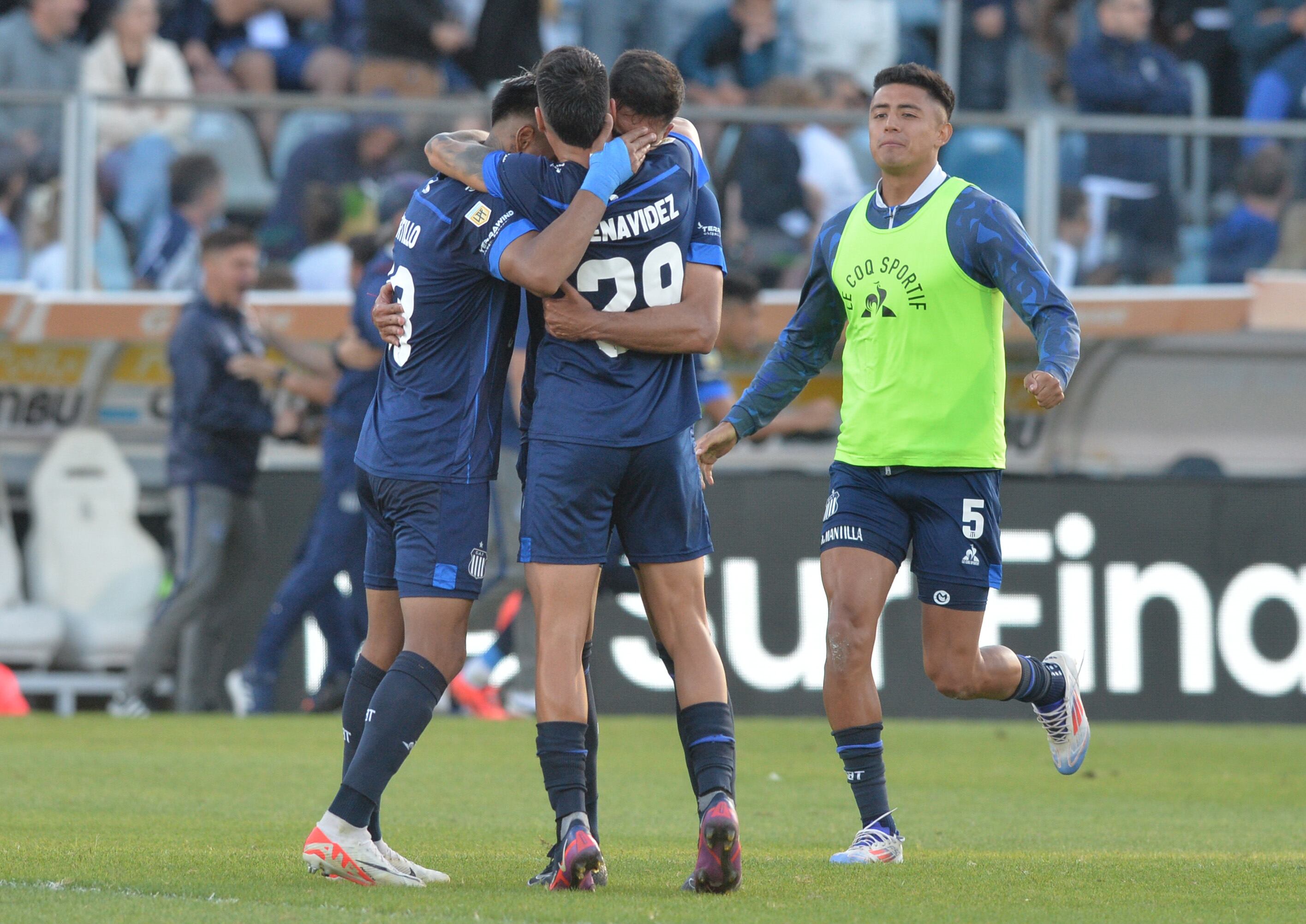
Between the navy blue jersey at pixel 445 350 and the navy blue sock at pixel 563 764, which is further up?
the navy blue jersey at pixel 445 350

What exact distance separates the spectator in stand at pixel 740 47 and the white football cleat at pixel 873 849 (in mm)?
9212

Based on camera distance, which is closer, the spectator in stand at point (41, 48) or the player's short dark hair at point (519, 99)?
the player's short dark hair at point (519, 99)

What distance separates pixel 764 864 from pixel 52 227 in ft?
26.3

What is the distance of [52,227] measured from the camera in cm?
1186

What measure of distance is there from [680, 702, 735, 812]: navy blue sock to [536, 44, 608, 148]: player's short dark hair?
5.25 feet

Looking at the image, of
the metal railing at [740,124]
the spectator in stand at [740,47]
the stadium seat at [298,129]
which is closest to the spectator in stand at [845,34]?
the spectator in stand at [740,47]

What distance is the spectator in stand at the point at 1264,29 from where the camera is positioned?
14.8m

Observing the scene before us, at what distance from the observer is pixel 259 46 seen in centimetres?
1438

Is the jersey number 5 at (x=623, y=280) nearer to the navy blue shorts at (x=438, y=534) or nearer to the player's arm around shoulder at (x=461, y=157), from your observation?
the player's arm around shoulder at (x=461, y=157)

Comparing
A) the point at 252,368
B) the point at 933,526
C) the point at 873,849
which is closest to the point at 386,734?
the point at 873,849

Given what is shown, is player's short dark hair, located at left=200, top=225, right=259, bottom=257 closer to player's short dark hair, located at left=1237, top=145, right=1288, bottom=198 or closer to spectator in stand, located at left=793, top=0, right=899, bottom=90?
spectator in stand, located at left=793, top=0, right=899, bottom=90

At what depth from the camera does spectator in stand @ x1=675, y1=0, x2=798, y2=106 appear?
14172 millimetres

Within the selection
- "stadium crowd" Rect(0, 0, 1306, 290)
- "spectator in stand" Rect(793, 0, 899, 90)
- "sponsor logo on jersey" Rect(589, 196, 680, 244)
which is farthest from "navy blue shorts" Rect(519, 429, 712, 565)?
"spectator in stand" Rect(793, 0, 899, 90)

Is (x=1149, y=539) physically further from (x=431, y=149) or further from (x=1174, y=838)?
(x=431, y=149)
